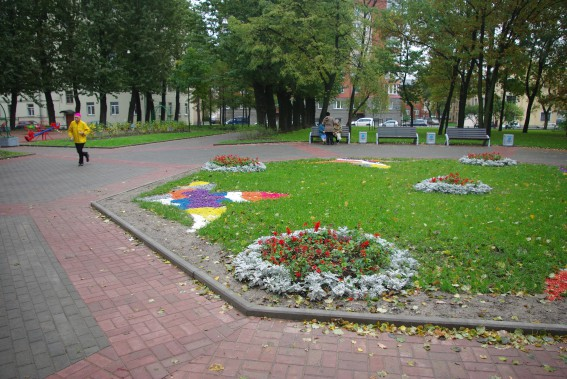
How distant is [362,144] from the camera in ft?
78.7

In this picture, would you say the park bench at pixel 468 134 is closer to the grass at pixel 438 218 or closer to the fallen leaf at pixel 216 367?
the grass at pixel 438 218

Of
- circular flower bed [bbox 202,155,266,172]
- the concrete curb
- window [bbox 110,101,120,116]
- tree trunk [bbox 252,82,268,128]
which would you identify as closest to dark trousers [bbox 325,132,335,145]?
tree trunk [bbox 252,82,268,128]

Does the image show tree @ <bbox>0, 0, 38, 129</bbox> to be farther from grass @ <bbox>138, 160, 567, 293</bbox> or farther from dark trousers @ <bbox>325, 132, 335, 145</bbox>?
grass @ <bbox>138, 160, 567, 293</bbox>

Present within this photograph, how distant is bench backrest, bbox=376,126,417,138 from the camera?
2448cm

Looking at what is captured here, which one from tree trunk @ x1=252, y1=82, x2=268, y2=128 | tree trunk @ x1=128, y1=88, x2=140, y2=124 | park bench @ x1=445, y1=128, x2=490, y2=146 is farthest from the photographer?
tree trunk @ x1=128, y1=88, x2=140, y2=124

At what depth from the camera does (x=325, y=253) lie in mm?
5227

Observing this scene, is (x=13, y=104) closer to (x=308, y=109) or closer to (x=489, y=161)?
(x=308, y=109)

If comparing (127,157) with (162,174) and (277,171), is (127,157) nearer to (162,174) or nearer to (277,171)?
(162,174)

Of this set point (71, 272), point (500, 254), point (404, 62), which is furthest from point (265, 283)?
point (404, 62)

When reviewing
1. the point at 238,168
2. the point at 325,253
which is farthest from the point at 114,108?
the point at 325,253

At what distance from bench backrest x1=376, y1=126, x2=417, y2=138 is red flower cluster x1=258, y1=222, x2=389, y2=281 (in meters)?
19.9

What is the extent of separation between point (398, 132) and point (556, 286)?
68.1 ft

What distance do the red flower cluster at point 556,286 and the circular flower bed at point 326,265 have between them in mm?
1446

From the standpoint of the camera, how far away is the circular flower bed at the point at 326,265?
4648mm
